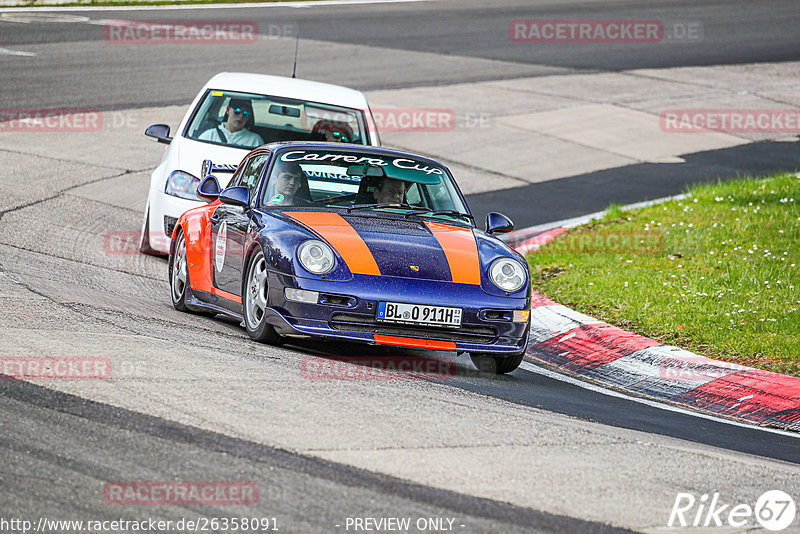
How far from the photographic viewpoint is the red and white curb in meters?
7.51

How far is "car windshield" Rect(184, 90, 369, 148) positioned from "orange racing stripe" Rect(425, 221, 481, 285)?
3.67 meters

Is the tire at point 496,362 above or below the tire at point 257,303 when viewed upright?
below

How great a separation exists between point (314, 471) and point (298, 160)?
4068 millimetres

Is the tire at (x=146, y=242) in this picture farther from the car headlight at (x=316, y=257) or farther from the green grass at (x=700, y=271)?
the car headlight at (x=316, y=257)

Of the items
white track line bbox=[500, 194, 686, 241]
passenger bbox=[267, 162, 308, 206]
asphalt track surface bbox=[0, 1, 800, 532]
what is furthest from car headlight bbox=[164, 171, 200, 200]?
white track line bbox=[500, 194, 686, 241]

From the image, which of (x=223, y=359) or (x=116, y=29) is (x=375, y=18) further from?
(x=223, y=359)

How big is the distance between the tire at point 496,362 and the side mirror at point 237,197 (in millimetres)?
1910

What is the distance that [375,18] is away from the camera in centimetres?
2941

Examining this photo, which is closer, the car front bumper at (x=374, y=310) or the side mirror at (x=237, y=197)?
the car front bumper at (x=374, y=310)

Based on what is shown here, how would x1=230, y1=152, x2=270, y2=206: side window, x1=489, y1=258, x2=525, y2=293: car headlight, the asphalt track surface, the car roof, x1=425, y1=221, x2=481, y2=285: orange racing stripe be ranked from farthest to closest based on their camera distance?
1. the car roof
2. x1=230, y1=152, x2=270, y2=206: side window
3. x1=489, y1=258, x2=525, y2=293: car headlight
4. x1=425, y1=221, x2=481, y2=285: orange racing stripe
5. the asphalt track surface

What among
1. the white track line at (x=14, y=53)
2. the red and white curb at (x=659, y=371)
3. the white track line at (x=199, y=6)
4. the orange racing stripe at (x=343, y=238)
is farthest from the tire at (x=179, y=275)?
the white track line at (x=199, y=6)

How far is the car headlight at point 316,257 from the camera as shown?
7.23 m

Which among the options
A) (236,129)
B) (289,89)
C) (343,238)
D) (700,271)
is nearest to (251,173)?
(343,238)

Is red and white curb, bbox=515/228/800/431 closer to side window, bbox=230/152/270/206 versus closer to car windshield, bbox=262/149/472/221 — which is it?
car windshield, bbox=262/149/472/221
